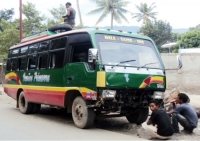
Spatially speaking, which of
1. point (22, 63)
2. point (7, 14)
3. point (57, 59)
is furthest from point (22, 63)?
point (7, 14)

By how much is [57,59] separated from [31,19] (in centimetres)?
2305

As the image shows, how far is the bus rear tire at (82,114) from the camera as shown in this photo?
7.62m

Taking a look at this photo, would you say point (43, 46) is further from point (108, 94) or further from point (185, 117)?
point (185, 117)


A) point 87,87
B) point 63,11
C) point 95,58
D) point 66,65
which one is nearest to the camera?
point 95,58

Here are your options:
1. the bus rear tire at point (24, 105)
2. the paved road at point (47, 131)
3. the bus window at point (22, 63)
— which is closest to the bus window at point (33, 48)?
the bus window at point (22, 63)

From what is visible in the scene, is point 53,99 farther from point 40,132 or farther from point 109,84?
point 109,84

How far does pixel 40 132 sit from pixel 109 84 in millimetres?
2121

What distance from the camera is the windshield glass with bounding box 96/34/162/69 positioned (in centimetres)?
759

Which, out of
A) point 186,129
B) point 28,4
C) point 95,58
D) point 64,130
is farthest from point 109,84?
point 28,4

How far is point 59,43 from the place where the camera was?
9062 mm

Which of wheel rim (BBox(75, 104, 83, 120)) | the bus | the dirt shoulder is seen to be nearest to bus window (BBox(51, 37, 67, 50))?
the bus

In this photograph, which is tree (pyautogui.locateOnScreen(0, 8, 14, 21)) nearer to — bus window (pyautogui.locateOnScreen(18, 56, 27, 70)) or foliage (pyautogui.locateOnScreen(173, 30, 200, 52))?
foliage (pyautogui.locateOnScreen(173, 30, 200, 52))

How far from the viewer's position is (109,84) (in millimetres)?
→ 7086

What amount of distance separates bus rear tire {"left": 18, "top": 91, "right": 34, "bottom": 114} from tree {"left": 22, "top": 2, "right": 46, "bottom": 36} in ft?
65.6
